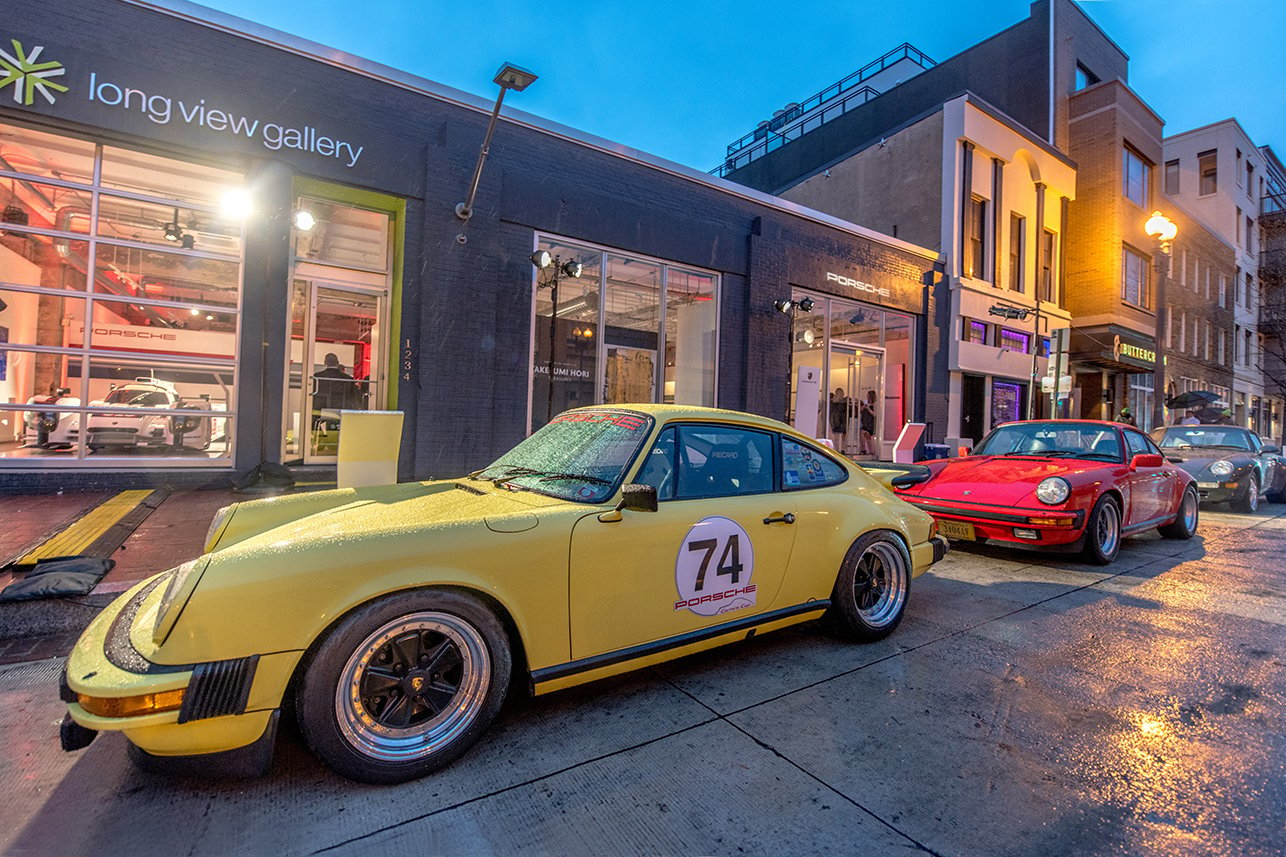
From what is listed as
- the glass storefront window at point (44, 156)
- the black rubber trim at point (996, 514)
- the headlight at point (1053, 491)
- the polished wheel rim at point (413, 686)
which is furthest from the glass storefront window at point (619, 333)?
the polished wheel rim at point (413, 686)

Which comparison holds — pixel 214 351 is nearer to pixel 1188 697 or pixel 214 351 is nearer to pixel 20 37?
pixel 20 37

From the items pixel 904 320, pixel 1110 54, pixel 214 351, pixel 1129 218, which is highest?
pixel 1110 54

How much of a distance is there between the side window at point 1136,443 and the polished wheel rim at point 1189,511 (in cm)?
107

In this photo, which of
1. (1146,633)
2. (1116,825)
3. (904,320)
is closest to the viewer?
(1116,825)

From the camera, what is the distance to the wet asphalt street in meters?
1.93

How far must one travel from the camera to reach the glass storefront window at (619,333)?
33.1 ft

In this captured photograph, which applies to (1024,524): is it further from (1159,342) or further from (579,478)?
(1159,342)

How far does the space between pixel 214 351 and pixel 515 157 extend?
5203mm

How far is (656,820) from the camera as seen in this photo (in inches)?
80.0

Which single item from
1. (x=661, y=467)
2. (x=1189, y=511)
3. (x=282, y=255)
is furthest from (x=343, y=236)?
(x=1189, y=511)

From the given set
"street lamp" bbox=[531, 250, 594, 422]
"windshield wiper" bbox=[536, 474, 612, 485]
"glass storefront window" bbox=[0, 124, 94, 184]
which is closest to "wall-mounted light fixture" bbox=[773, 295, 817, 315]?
"street lamp" bbox=[531, 250, 594, 422]

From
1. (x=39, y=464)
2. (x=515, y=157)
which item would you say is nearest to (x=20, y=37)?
(x=39, y=464)

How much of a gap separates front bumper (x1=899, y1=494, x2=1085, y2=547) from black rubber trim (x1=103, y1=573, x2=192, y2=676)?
5521 millimetres

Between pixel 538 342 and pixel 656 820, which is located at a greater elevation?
pixel 538 342
